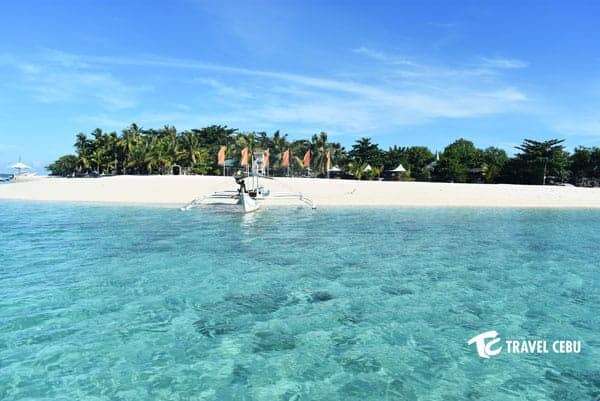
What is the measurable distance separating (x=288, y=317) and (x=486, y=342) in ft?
12.7

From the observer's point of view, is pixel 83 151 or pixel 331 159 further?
pixel 331 159

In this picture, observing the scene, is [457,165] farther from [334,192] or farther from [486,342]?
[486,342]

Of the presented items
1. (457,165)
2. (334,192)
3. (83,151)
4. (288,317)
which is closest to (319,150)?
(457,165)

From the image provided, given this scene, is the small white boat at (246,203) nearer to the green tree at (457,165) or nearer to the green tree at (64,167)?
the green tree at (457,165)

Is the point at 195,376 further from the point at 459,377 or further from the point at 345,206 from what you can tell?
the point at 345,206

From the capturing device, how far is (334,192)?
163 feet

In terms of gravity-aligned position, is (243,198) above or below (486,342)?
above

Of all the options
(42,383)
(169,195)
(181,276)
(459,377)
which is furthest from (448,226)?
(169,195)

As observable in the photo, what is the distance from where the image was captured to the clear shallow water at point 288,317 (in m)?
6.78

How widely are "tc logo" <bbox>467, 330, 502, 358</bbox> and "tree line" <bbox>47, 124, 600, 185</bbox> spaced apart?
6098 cm

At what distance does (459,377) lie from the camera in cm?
704

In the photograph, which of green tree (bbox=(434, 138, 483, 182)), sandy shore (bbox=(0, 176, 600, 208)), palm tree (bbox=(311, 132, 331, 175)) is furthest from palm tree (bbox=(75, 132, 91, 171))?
green tree (bbox=(434, 138, 483, 182))

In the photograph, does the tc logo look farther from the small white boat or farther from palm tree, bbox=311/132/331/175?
palm tree, bbox=311/132/331/175

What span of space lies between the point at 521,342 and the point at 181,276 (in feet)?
29.4
